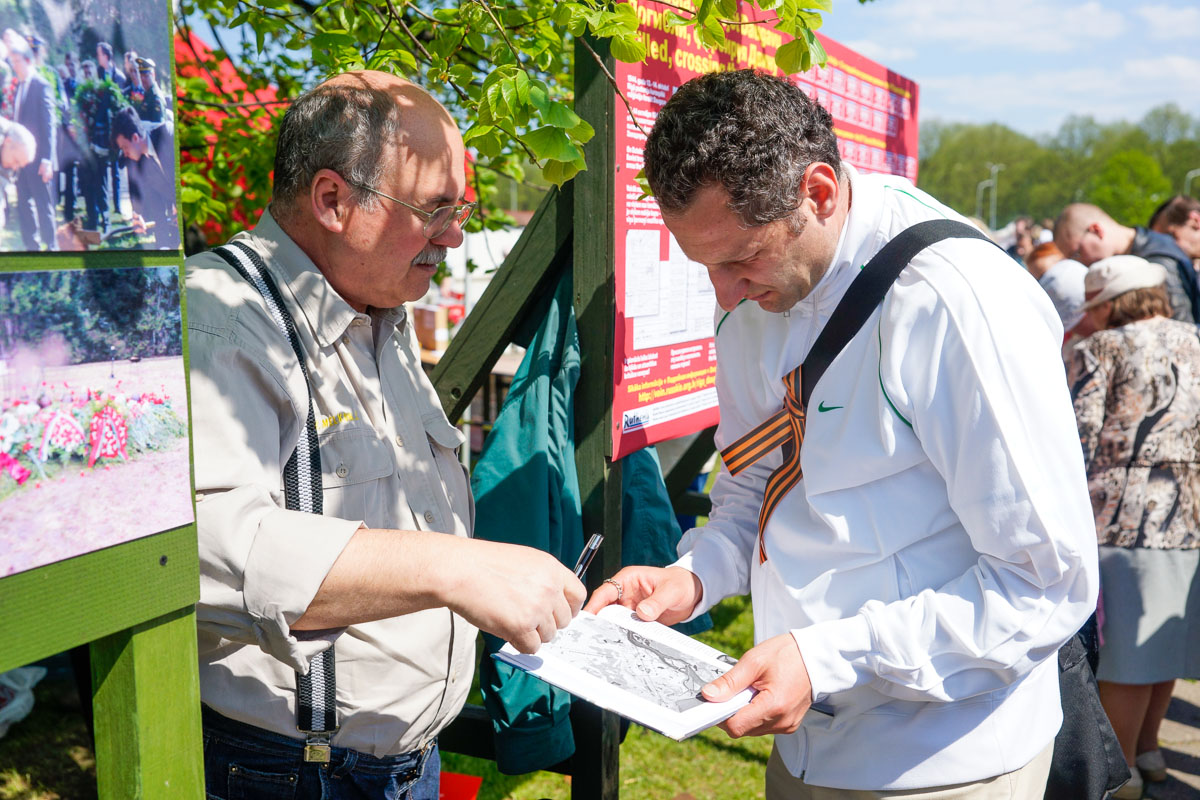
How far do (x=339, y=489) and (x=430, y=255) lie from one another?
52cm

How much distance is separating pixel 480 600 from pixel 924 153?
366 ft

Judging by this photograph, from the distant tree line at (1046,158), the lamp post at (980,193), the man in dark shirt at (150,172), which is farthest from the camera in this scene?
the lamp post at (980,193)

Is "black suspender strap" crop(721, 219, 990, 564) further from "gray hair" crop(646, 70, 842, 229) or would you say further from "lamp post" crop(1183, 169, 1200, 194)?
"lamp post" crop(1183, 169, 1200, 194)

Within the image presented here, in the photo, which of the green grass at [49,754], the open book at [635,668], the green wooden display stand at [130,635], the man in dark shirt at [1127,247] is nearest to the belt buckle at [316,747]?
the open book at [635,668]

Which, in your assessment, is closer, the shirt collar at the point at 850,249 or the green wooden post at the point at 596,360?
the shirt collar at the point at 850,249

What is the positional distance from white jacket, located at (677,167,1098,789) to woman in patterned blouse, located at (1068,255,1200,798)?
7.85 ft

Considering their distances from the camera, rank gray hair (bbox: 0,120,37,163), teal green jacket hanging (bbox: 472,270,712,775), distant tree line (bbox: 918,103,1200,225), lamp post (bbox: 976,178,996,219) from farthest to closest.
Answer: lamp post (bbox: 976,178,996,219)
distant tree line (bbox: 918,103,1200,225)
teal green jacket hanging (bbox: 472,270,712,775)
gray hair (bbox: 0,120,37,163)

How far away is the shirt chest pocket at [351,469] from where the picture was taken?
5.25ft

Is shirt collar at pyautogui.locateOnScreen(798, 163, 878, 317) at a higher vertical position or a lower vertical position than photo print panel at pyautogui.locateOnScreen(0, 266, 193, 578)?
higher

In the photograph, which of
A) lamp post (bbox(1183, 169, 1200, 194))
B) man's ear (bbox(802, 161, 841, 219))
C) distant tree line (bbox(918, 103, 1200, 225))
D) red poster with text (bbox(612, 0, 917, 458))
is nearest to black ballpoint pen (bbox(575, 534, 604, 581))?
red poster with text (bbox(612, 0, 917, 458))

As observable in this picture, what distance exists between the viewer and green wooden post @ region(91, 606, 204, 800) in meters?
1.03

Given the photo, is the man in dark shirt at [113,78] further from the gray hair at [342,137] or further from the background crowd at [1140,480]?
the background crowd at [1140,480]

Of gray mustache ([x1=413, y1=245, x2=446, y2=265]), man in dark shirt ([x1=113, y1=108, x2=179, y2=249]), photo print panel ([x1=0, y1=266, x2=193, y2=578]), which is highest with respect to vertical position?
man in dark shirt ([x1=113, y1=108, x2=179, y2=249])

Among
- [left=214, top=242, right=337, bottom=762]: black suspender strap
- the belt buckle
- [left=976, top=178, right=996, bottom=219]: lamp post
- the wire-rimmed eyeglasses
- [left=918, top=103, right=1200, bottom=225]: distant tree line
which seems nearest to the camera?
[left=214, top=242, right=337, bottom=762]: black suspender strap
